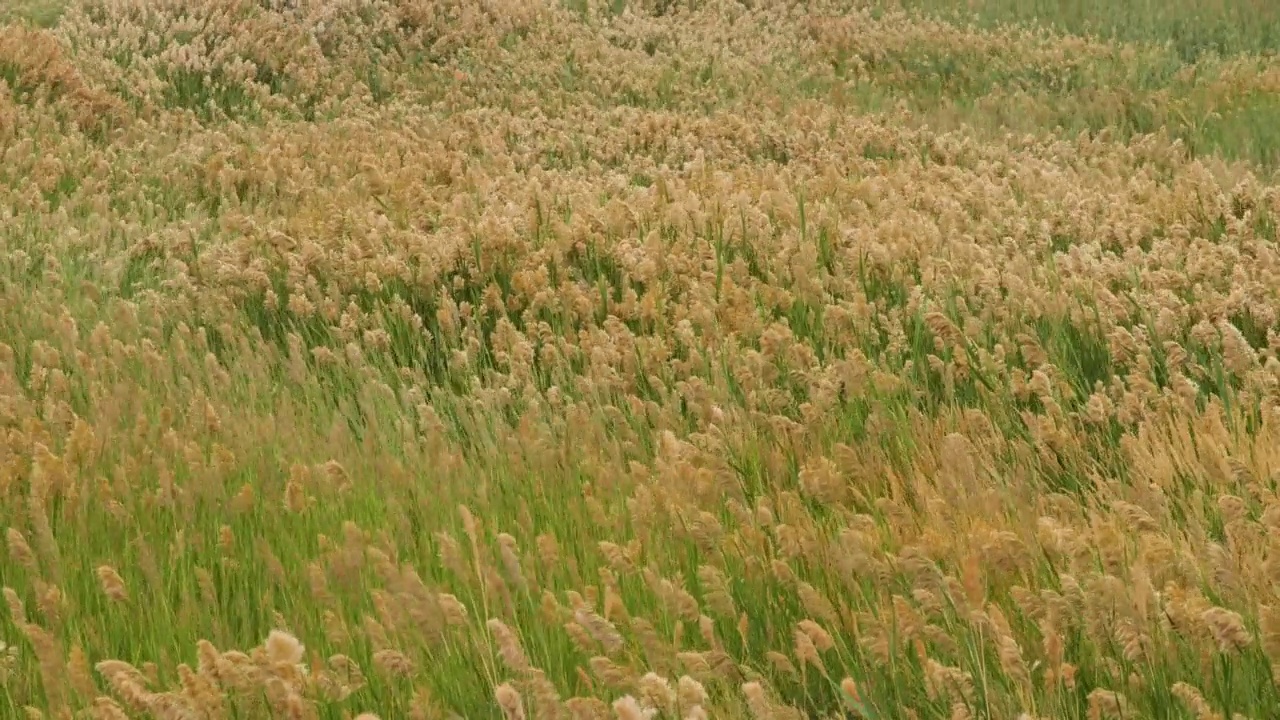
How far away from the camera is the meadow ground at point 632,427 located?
92.0 inches

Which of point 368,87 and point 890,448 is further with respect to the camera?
point 368,87

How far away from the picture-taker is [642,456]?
13.2 feet

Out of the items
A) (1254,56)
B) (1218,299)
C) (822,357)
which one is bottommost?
(1254,56)

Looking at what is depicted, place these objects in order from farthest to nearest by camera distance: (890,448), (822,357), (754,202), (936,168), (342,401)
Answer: (936,168)
(754,202)
(822,357)
(342,401)
(890,448)

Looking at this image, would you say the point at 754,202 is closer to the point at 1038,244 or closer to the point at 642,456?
the point at 1038,244

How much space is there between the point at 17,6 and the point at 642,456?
14.8m

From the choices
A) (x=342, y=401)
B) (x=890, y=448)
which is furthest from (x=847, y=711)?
(x=342, y=401)

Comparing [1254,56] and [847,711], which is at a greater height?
[847,711]

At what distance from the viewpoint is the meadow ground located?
2338 millimetres

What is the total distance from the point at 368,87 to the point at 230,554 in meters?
11.7

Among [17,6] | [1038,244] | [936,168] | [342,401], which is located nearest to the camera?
[342,401]

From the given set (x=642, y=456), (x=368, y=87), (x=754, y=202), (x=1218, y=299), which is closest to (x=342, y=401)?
(x=642, y=456)

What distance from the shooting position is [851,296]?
18.6 ft

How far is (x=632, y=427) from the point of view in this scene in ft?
14.6
